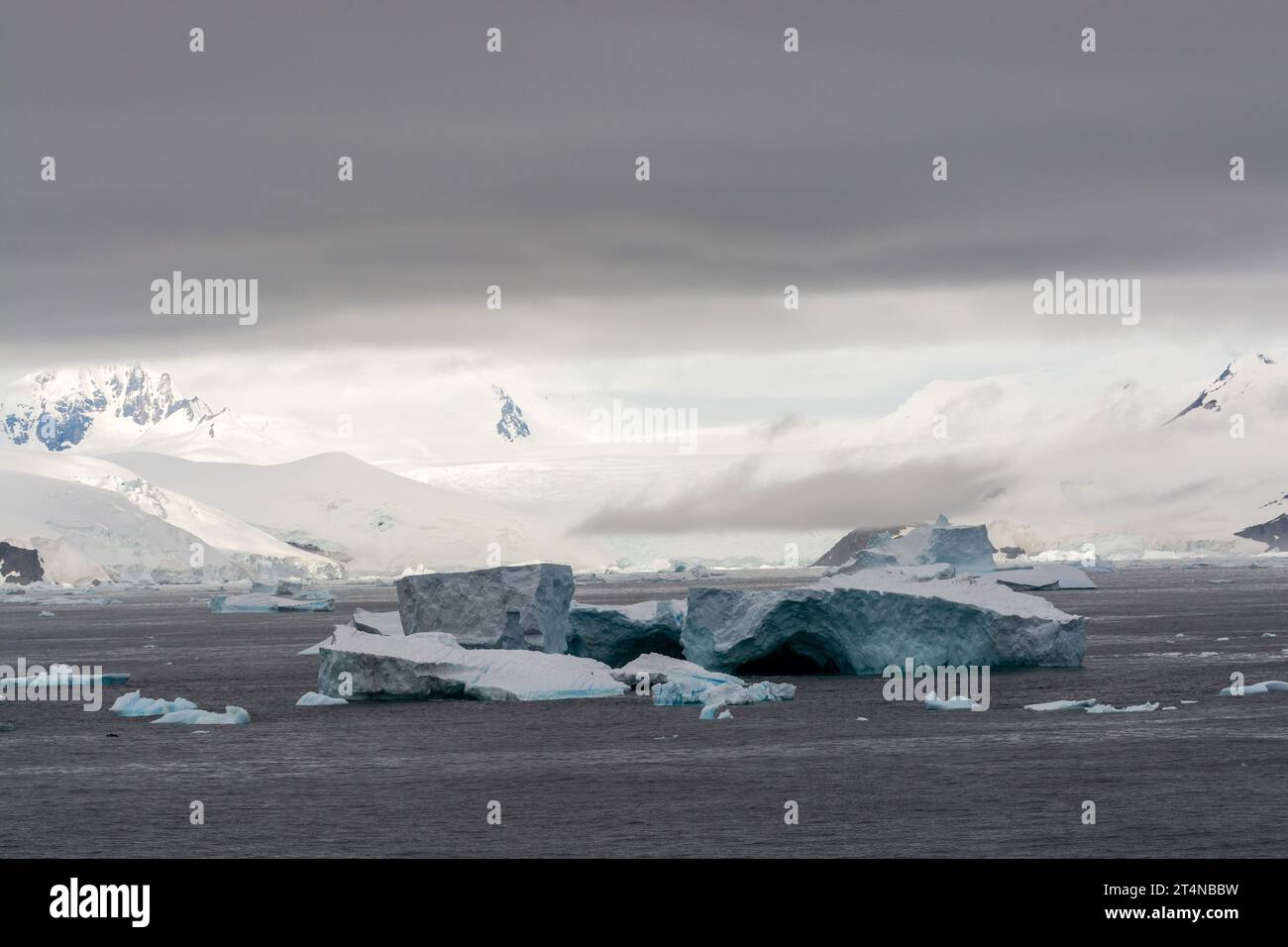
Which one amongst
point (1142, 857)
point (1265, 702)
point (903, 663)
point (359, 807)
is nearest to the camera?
point (1142, 857)

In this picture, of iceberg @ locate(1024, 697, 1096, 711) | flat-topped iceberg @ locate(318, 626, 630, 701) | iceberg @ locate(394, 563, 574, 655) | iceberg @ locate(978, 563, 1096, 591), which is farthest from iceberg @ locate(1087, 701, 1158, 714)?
iceberg @ locate(978, 563, 1096, 591)

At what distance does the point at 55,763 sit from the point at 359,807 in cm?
874

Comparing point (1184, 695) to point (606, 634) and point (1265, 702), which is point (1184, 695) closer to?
point (1265, 702)

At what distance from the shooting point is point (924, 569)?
65.8 meters

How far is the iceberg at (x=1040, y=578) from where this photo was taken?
91000 mm

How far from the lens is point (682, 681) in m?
39.4

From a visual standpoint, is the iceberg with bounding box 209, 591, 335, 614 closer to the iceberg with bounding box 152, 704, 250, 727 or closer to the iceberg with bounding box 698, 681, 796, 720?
the iceberg with bounding box 152, 704, 250, 727

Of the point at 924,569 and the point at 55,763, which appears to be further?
the point at 924,569

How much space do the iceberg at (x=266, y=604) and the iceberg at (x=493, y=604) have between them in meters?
70.3

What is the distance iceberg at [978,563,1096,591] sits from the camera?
299ft

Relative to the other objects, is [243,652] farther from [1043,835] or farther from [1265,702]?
[1043,835]

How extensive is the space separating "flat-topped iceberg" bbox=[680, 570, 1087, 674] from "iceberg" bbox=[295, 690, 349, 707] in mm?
9567
